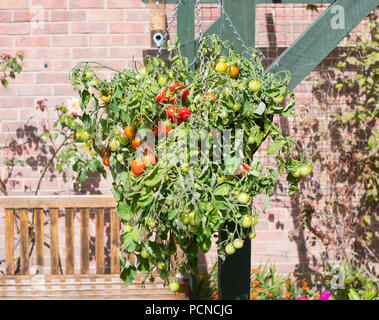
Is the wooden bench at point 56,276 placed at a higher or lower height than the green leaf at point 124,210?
lower

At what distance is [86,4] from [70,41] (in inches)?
10.6

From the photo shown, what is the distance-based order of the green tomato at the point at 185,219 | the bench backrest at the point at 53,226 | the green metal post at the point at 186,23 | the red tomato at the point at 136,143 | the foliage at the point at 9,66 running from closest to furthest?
the green tomato at the point at 185,219 → the red tomato at the point at 136,143 → the green metal post at the point at 186,23 → the bench backrest at the point at 53,226 → the foliage at the point at 9,66

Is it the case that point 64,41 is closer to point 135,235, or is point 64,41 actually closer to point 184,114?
point 184,114

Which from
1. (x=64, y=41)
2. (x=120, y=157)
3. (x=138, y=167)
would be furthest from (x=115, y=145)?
(x=64, y=41)

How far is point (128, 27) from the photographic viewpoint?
9.52 feet

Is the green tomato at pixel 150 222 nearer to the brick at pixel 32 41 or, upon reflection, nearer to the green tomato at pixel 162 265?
the green tomato at pixel 162 265

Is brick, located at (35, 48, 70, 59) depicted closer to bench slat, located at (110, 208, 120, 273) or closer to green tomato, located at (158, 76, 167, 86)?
bench slat, located at (110, 208, 120, 273)

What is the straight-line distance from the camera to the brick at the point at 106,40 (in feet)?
9.51

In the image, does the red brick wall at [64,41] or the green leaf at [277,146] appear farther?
the red brick wall at [64,41]

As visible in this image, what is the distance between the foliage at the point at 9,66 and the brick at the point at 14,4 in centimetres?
31

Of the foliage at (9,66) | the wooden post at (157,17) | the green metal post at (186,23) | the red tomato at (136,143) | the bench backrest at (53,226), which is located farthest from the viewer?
the foliage at (9,66)

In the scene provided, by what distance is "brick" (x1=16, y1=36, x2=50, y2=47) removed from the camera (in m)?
2.89

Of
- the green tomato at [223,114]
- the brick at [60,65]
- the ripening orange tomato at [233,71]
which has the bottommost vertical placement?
the green tomato at [223,114]

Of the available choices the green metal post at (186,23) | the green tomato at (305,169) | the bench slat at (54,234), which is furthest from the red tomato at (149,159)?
the bench slat at (54,234)
